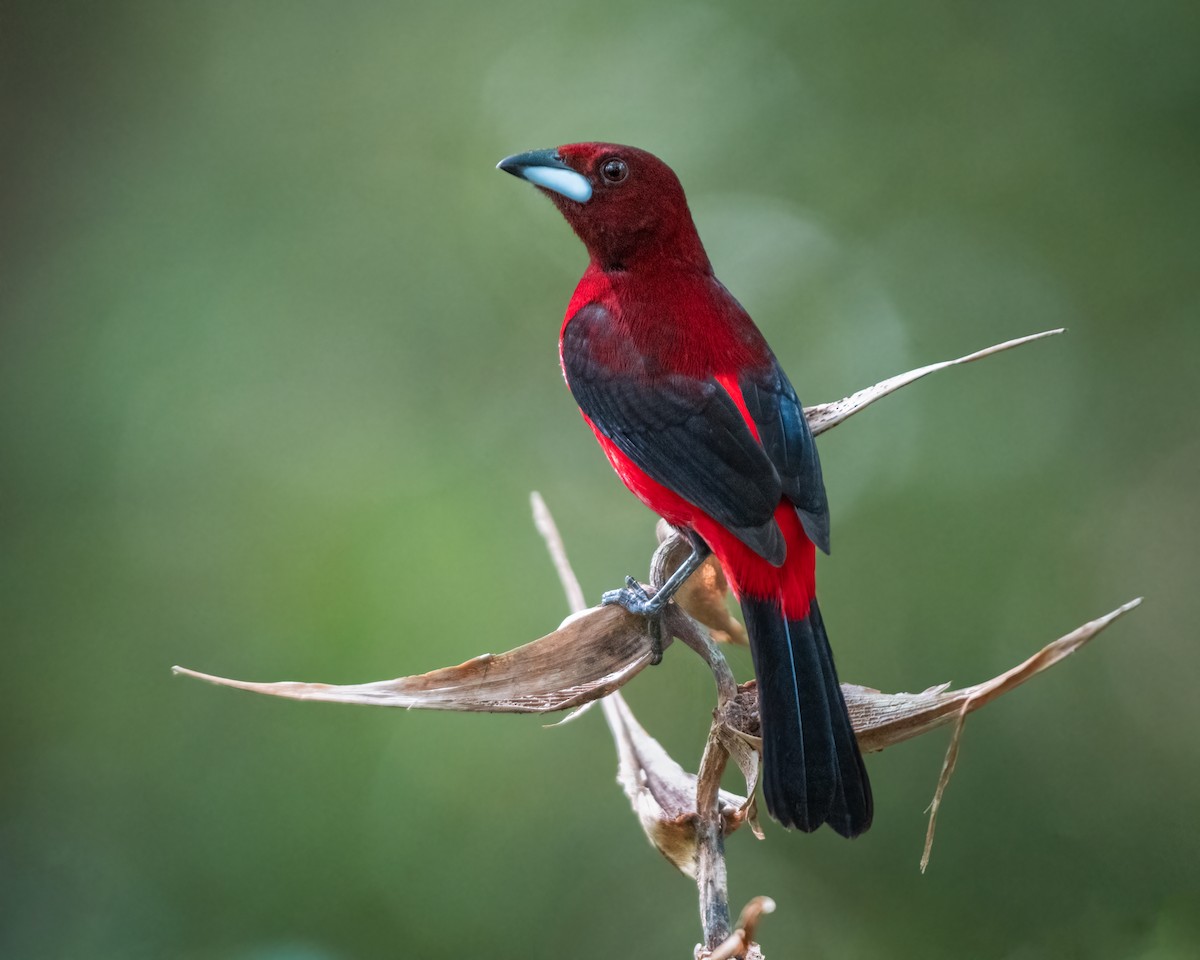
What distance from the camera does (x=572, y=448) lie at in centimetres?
410

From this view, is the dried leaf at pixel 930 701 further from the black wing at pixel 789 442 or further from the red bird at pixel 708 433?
the black wing at pixel 789 442

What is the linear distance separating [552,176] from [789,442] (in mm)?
746

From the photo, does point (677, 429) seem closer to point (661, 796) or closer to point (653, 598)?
point (653, 598)

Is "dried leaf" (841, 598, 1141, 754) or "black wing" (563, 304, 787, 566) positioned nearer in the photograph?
"dried leaf" (841, 598, 1141, 754)

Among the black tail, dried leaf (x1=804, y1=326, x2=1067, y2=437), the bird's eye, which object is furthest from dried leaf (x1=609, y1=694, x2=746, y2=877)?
the bird's eye

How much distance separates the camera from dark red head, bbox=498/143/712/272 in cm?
244

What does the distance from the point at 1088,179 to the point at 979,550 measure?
1.21m

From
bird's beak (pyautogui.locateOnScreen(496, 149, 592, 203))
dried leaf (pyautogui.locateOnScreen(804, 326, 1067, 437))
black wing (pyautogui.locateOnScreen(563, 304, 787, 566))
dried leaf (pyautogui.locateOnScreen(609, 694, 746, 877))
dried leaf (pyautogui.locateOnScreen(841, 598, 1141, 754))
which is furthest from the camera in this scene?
bird's beak (pyautogui.locateOnScreen(496, 149, 592, 203))

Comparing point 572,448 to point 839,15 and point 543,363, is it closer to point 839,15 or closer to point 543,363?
point 543,363

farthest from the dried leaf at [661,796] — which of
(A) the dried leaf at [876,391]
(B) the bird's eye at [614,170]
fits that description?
(B) the bird's eye at [614,170]

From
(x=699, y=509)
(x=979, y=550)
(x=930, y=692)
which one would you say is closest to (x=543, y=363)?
(x=979, y=550)

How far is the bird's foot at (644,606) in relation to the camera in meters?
A: 1.63

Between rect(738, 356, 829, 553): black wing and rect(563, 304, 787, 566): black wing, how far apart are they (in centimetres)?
3

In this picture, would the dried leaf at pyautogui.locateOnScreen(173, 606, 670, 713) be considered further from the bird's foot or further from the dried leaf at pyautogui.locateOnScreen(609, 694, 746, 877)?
the dried leaf at pyautogui.locateOnScreen(609, 694, 746, 877)
